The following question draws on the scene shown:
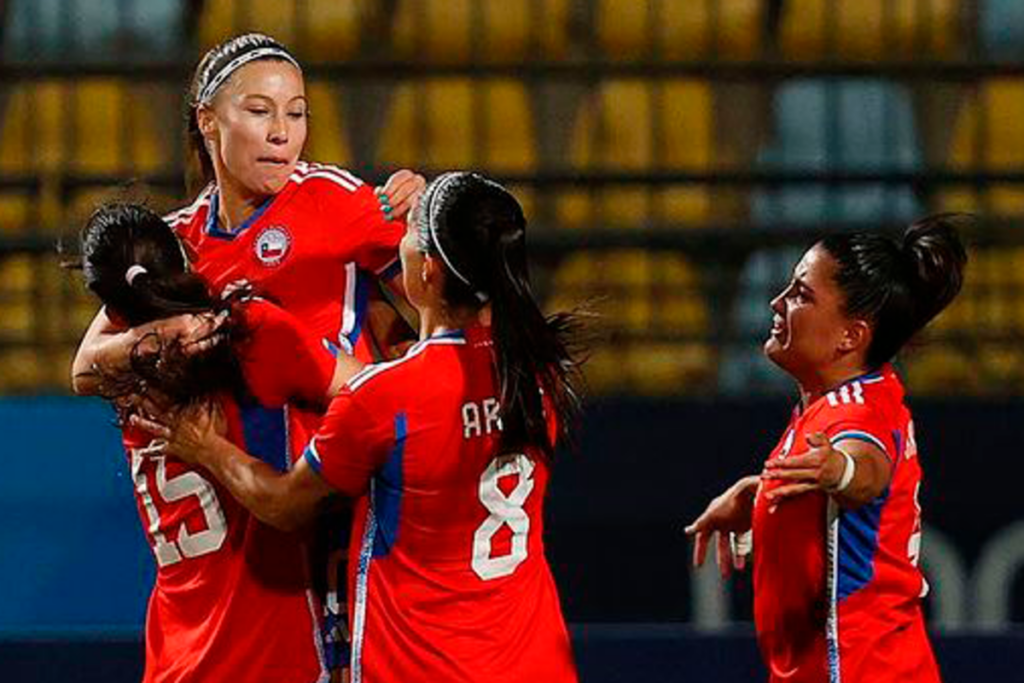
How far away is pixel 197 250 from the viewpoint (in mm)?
4754

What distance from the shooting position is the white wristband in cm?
452

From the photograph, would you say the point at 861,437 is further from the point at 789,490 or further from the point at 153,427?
the point at 153,427

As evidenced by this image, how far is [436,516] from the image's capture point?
435 cm

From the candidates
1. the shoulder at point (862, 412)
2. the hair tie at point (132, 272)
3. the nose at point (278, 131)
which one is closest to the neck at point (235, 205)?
the nose at point (278, 131)

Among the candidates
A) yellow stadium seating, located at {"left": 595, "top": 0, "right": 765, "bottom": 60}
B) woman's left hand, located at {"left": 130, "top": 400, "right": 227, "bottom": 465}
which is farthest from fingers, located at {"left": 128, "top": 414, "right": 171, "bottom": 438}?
yellow stadium seating, located at {"left": 595, "top": 0, "right": 765, "bottom": 60}

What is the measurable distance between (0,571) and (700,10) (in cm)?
320

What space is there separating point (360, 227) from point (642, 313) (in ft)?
11.8

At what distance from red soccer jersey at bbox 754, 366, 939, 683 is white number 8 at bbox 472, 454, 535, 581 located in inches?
20.9

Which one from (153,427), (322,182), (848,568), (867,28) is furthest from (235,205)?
(867,28)

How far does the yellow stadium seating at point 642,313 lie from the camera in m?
8.12

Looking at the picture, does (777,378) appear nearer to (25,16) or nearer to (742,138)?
(742,138)

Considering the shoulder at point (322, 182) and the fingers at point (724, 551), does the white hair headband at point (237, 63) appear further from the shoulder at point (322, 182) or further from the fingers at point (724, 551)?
the fingers at point (724, 551)

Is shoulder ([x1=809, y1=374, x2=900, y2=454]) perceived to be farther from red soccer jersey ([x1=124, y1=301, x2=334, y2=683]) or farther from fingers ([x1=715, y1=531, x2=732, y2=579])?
red soccer jersey ([x1=124, y1=301, x2=334, y2=683])

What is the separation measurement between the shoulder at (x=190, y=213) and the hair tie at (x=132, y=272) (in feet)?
1.17
